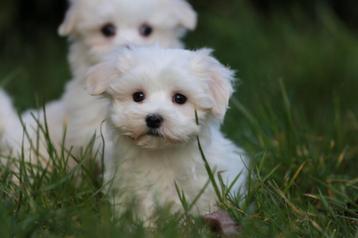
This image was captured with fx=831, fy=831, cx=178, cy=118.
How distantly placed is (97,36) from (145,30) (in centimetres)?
35

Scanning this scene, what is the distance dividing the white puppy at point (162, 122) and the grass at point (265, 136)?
217 mm

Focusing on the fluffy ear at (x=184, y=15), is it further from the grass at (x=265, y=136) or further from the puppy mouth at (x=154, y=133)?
the puppy mouth at (x=154, y=133)

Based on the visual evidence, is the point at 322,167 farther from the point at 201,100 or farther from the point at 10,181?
the point at 10,181

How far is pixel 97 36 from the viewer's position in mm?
6008

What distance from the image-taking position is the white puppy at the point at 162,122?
14.7 feet

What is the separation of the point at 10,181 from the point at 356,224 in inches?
75.4

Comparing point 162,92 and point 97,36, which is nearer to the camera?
point 162,92

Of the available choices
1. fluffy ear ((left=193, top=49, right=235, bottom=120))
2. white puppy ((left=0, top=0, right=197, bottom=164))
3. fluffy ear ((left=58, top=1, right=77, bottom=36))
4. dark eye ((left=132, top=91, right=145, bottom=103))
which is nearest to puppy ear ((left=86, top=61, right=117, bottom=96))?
dark eye ((left=132, top=91, right=145, bottom=103))

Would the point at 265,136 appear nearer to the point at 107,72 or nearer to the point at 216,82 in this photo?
the point at 216,82

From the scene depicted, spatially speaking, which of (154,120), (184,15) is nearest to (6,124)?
(184,15)

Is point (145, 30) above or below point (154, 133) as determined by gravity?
above

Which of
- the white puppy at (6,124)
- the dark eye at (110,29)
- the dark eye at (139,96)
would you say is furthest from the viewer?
the dark eye at (110,29)

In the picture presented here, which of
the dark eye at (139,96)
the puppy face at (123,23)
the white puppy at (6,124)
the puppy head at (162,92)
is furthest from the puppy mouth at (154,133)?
the white puppy at (6,124)

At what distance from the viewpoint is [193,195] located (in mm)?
4727
